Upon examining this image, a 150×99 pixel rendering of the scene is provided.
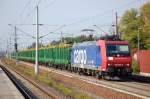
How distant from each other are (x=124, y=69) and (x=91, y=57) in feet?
15.2

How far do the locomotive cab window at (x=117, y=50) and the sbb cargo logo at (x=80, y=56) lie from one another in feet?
20.6

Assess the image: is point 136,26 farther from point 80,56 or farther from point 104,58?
point 104,58

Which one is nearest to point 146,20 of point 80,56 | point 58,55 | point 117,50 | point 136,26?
point 136,26

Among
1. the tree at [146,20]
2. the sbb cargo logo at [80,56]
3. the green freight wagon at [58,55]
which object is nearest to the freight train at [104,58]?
the sbb cargo logo at [80,56]

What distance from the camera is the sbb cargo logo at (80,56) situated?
114ft

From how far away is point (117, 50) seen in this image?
28156mm

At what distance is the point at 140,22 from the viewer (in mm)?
92188

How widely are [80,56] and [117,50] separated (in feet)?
28.3

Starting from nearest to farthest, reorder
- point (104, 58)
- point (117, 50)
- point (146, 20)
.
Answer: point (104, 58) → point (117, 50) → point (146, 20)

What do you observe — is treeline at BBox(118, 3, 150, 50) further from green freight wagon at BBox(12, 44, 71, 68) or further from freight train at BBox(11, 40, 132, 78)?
freight train at BBox(11, 40, 132, 78)

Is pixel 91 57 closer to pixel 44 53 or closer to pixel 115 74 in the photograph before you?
pixel 115 74

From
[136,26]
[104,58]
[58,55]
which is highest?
[136,26]

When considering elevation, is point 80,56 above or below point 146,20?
below

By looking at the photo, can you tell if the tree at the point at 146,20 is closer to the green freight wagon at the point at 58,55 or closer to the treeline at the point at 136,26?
the treeline at the point at 136,26
